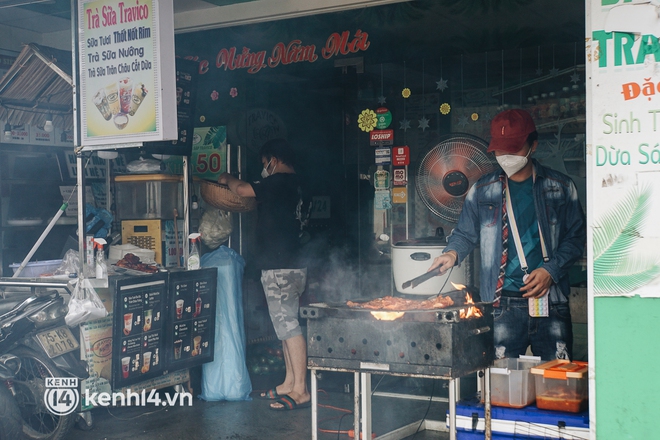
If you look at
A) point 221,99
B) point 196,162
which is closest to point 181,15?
point 221,99

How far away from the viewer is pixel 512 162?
4.86 meters

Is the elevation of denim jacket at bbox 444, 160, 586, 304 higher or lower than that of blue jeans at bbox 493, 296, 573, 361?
higher

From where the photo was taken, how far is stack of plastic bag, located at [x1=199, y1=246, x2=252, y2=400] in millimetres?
6676

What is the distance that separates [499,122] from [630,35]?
123 centimetres

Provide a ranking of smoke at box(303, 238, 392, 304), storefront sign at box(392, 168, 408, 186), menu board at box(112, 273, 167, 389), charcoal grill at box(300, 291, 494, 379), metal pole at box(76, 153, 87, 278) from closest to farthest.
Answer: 1. charcoal grill at box(300, 291, 494, 379)
2. metal pole at box(76, 153, 87, 278)
3. menu board at box(112, 273, 167, 389)
4. storefront sign at box(392, 168, 408, 186)
5. smoke at box(303, 238, 392, 304)

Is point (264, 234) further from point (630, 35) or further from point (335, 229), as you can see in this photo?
point (630, 35)

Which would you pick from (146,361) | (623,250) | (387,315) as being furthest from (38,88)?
(623,250)

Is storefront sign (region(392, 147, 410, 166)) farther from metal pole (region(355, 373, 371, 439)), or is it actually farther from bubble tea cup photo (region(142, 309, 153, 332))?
metal pole (region(355, 373, 371, 439))

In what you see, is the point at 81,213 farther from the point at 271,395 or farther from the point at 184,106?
the point at 271,395

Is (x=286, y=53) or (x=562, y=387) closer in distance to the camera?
(x=562, y=387)

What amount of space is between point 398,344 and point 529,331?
3.97ft

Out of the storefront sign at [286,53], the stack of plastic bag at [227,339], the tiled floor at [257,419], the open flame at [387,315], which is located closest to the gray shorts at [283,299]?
the stack of plastic bag at [227,339]

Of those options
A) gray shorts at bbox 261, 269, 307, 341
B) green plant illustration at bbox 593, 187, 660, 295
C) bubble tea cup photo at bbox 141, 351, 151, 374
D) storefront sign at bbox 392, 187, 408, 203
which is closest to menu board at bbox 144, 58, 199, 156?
gray shorts at bbox 261, 269, 307, 341

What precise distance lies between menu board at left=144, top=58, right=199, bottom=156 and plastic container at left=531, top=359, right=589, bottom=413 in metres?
3.65
